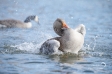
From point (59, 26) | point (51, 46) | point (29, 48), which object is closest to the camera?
point (51, 46)

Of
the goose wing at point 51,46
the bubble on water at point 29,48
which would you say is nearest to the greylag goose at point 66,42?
the goose wing at point 51,46

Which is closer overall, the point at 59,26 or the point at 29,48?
the point at 59,26

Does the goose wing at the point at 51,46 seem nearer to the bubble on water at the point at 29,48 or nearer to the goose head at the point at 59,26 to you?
the goose head at the point at 59,26

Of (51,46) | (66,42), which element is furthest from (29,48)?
(66,42)

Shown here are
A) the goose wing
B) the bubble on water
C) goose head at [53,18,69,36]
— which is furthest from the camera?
the bubble on water

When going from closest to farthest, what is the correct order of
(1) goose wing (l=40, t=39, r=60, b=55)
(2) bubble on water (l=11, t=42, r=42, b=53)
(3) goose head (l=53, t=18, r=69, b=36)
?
(1) goose wing (l=40, t=39, r=60, b=55) → (3) goose head (l=53, t=18, r=69, b=36) → (2) bubble on water (l=11, t=42, r=42, b=53)

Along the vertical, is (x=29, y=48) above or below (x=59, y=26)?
below

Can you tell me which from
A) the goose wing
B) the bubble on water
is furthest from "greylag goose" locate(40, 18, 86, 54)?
the bubble on water

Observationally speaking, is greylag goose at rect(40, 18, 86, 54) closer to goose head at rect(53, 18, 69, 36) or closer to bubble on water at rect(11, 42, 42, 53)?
goose head at rect(53, 18, 69, 36)

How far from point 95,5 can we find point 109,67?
2001cm

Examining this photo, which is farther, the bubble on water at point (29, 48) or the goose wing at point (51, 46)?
the bubble on water at point (29, 48)

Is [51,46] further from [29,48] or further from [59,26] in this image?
[29,48]

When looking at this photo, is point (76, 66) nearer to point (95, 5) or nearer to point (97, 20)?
point (97, 20)

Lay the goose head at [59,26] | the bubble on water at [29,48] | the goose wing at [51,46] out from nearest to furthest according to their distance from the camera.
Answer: the goose wing at [51,46]
the goose head at [59,26]
the bubble on water at [29,48]
